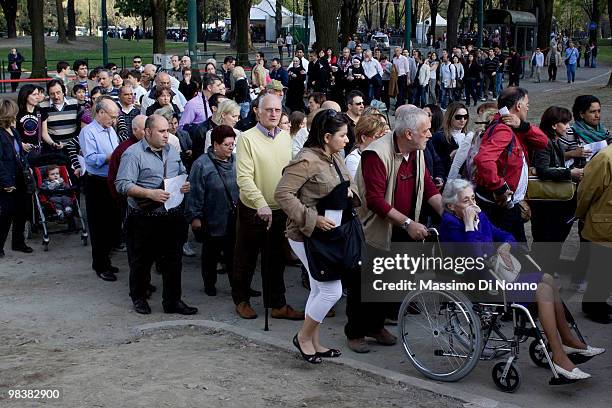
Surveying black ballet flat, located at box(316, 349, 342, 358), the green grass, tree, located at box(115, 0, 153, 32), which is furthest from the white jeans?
tree, located at box(115, 0, 153, 32)

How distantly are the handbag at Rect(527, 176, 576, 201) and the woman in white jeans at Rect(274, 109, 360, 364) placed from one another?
278 centimetres

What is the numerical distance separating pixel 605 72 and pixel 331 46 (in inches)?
917

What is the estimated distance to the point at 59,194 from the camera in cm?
1162

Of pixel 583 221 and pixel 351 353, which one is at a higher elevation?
pixel 583 221

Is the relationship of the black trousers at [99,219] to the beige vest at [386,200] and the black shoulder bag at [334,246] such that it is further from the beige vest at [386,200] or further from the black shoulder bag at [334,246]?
the black shoulder bag at [334,246]

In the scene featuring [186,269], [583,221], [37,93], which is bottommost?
[186,269]

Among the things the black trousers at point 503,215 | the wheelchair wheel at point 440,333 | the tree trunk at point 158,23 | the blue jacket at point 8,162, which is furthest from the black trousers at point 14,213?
the tree trunk at point 158,23

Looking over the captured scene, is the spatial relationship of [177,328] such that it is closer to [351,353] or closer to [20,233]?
[351,353]

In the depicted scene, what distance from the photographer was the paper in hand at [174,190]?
27.7ft

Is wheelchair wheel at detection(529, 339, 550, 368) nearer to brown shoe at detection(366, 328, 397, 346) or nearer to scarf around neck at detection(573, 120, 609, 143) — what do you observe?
brown shoe at detection(366, 328, 397, 346)

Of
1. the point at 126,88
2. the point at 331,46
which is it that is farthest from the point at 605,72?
the point at 126,88

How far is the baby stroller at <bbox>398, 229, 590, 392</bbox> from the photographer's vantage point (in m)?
6.39

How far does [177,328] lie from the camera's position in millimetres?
8148

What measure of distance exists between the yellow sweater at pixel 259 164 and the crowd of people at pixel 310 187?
0.01m
